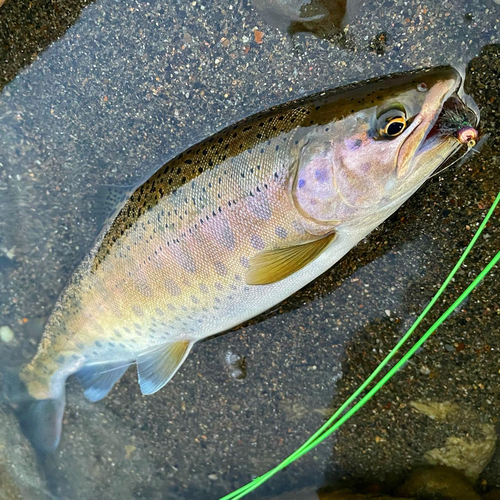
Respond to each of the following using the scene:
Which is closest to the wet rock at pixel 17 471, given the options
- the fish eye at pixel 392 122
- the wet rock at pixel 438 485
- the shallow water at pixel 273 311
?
the shallow water at pixel 273 311

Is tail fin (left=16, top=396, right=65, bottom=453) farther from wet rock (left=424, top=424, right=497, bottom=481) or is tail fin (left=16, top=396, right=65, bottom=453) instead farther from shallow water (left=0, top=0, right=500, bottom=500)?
wet rock (left=424, top=424, right=497, bottom=481)

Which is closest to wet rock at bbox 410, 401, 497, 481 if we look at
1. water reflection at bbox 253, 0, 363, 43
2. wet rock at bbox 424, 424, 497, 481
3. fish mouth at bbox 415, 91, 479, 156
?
wet rock at bbox 424, 424, 497, 481

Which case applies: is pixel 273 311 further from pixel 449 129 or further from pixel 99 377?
pixel 449 129

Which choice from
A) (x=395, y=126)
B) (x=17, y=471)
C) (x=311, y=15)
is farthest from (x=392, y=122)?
(x=17, y=471)

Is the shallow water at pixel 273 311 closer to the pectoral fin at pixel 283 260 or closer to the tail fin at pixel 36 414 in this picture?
the tail fin at pixel 36 414

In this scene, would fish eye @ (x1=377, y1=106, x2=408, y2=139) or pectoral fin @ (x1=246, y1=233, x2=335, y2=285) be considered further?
pectoral fin @ (x1=246, y1=233, x2=335, y2=285)

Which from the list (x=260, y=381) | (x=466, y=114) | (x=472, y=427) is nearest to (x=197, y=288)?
(x=260, y=381)
